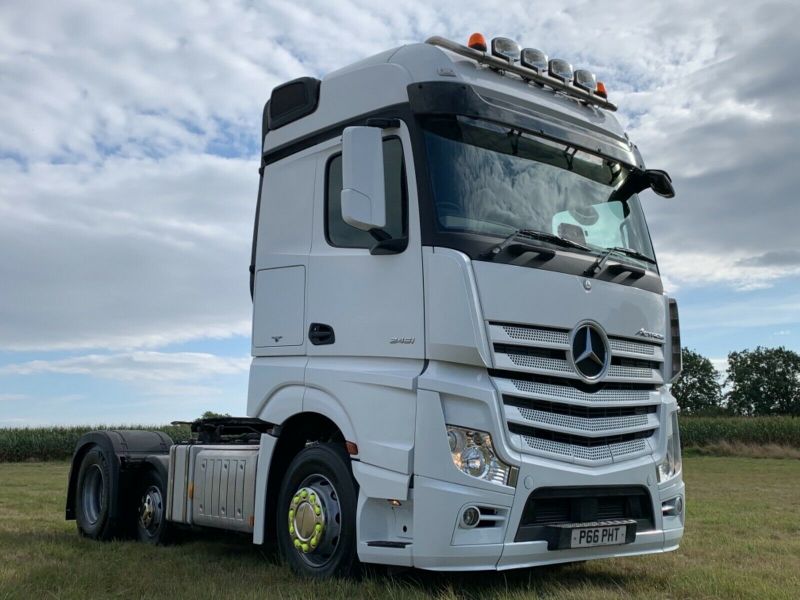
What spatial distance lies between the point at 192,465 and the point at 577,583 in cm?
382

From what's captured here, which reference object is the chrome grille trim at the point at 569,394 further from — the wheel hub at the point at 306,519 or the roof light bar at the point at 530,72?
the roof light bar at the point at 530,72

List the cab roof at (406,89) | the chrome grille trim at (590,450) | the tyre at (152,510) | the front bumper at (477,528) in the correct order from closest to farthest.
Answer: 1. the front bumper at (477,528)
2. the chrome grille trim at (590,450)
3. the cab roof at (406,89)
4. the tyre at (152,510)

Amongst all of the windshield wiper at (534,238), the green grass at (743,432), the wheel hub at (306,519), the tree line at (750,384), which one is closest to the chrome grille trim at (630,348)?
the windshield wiper at (534,238)

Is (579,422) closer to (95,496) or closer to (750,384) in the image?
(95,496)

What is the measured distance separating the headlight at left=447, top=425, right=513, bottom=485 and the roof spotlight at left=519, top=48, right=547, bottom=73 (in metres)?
3.09

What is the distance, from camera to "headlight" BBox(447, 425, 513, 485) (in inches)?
226

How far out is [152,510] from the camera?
368 inches

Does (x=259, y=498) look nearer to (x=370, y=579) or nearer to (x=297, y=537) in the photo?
(x=297, y=537)

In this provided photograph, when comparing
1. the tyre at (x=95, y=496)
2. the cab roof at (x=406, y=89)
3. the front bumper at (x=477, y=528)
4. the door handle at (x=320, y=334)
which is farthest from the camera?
the tyre at (x=95, y=496)

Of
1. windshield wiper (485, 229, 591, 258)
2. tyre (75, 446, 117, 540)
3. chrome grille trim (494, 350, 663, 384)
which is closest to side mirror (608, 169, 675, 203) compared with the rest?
windshield wiper (485, 229, 591, 258)

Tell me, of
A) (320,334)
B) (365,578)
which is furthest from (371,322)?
(365,578)

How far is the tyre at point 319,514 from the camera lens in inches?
244

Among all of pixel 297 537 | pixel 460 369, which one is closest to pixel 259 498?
pixel 297 537

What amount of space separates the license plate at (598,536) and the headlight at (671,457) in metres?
0.68
